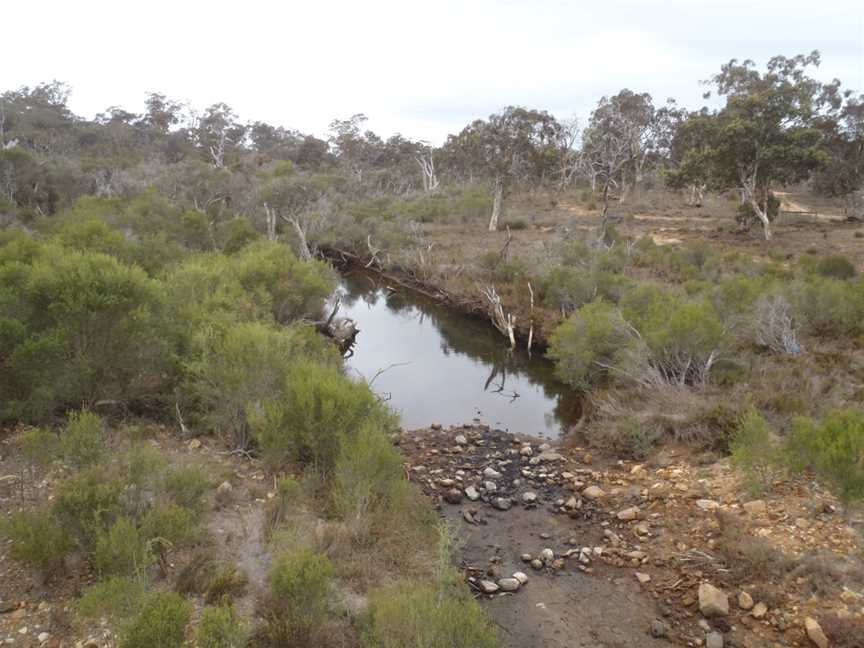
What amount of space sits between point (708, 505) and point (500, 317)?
10748 millimetres

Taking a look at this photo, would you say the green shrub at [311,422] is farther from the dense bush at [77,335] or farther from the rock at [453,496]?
the dense bush at [77,335]

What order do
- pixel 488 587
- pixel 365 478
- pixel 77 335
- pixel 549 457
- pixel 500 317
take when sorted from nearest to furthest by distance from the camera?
pixel 488 587
pixel 365 478
pixel 77 335
pixel 549 457
pixel 500 317

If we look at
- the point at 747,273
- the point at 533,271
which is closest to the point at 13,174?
the point at 533,271

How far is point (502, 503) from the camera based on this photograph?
9016 mm

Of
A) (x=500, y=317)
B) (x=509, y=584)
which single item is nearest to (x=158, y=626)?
(x=509, y=584)

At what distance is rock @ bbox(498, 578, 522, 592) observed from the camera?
6988mm

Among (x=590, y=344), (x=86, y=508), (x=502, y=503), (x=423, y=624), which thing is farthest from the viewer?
(x=590, y=344)

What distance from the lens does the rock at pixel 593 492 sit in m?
9.02

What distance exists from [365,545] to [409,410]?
7.12 m

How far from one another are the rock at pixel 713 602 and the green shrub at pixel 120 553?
18.7 feet

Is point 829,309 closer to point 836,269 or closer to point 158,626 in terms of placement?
point 836,269

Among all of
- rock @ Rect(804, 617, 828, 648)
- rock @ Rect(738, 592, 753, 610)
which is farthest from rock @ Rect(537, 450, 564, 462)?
rock @ Rect(804, 617, 828, 648)

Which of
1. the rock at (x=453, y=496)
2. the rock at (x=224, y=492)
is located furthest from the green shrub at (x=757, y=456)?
the rock at (x=224, y=492)

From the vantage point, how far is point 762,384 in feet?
34.3
